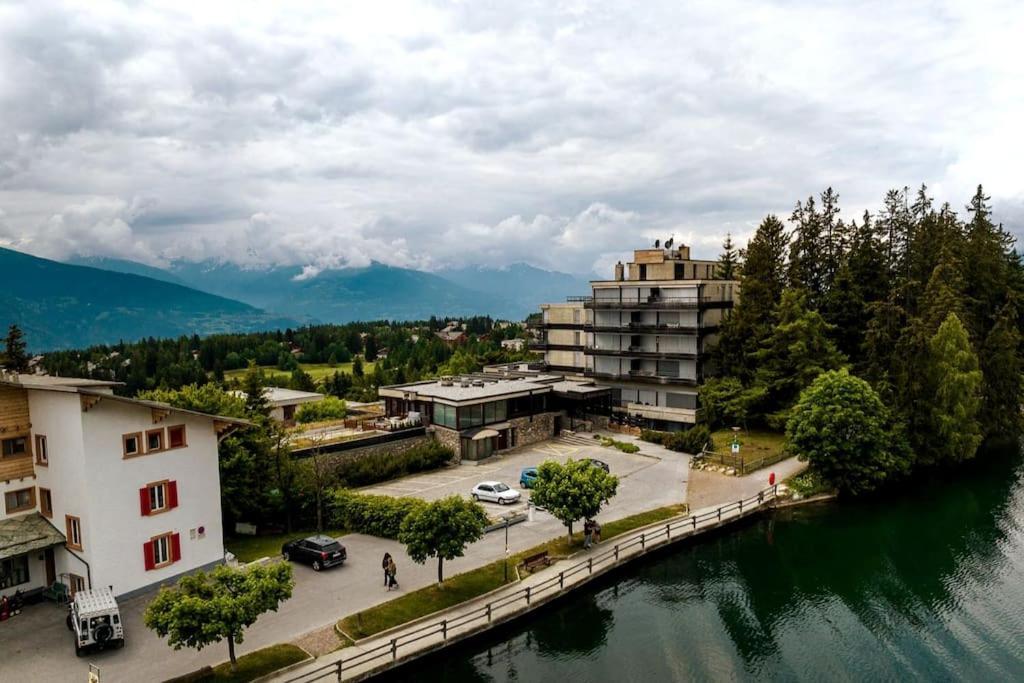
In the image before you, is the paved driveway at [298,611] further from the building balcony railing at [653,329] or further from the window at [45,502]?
the building balcony railing at [653,329]

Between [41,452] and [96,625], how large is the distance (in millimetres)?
10353

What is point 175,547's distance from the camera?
111 feet

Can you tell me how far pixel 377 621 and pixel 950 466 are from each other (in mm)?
53441

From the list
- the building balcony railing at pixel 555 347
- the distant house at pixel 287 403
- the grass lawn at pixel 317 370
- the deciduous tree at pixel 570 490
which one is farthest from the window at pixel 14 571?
the grass lawn at pixel 317 370

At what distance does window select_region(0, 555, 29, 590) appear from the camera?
31.7 metres

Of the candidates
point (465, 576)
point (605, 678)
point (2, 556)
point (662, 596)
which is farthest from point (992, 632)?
point (2, 556)

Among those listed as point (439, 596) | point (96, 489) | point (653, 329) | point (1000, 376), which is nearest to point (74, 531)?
point (96, 489)

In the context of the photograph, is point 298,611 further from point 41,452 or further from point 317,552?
point 41,452

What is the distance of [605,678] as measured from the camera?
2850cm

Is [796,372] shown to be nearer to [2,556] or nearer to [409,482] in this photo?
[409,482]

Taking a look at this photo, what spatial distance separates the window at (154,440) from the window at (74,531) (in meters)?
4.18

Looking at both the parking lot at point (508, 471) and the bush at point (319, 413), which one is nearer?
the parking lot at point (508, 471)

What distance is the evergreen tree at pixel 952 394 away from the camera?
179ft

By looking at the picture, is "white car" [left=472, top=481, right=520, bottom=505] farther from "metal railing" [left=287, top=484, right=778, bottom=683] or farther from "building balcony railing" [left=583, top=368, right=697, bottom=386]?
"building balcony railing" [left=583, top=368, right=697, bottom=386]
